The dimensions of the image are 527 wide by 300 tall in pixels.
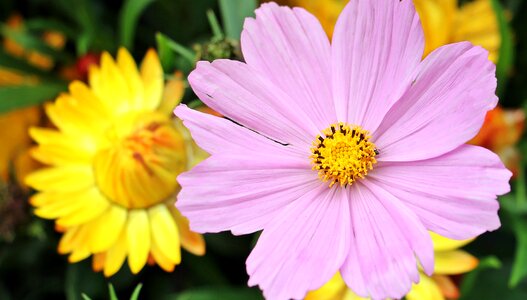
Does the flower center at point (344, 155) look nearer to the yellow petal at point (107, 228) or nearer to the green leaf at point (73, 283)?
the yellow petal at point (107, 228)

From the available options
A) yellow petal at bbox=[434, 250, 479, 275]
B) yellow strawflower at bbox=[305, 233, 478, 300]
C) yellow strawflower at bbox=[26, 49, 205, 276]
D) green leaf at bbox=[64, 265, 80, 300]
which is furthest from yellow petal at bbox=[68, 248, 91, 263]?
yellow petal at bbox=[434, 250, 479, 275]

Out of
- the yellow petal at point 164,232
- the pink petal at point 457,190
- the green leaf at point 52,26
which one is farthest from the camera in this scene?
the green leaf at point 52,26

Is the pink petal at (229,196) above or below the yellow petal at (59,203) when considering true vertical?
above

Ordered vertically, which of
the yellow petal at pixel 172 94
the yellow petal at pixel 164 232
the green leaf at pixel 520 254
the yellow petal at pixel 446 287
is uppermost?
the yellow petal at pixel 172 94

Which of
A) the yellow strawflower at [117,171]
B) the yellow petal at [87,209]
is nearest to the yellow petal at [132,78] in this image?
the yellow strawflower at [117,171]

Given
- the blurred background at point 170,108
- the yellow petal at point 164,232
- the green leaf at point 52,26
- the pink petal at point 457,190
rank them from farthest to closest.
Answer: the green leaf at point 52,26 < the blurred background at point 170,108 < the yellow petal at point 164,232 < the pink petal at point 457,190

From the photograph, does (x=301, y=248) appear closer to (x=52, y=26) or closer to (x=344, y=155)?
(x=344, y=155)

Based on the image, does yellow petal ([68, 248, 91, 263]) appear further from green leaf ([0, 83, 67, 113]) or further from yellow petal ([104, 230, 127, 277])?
green leaf ([0, 83, 67, 113])

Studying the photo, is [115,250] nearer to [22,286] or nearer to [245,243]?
[245,243]
